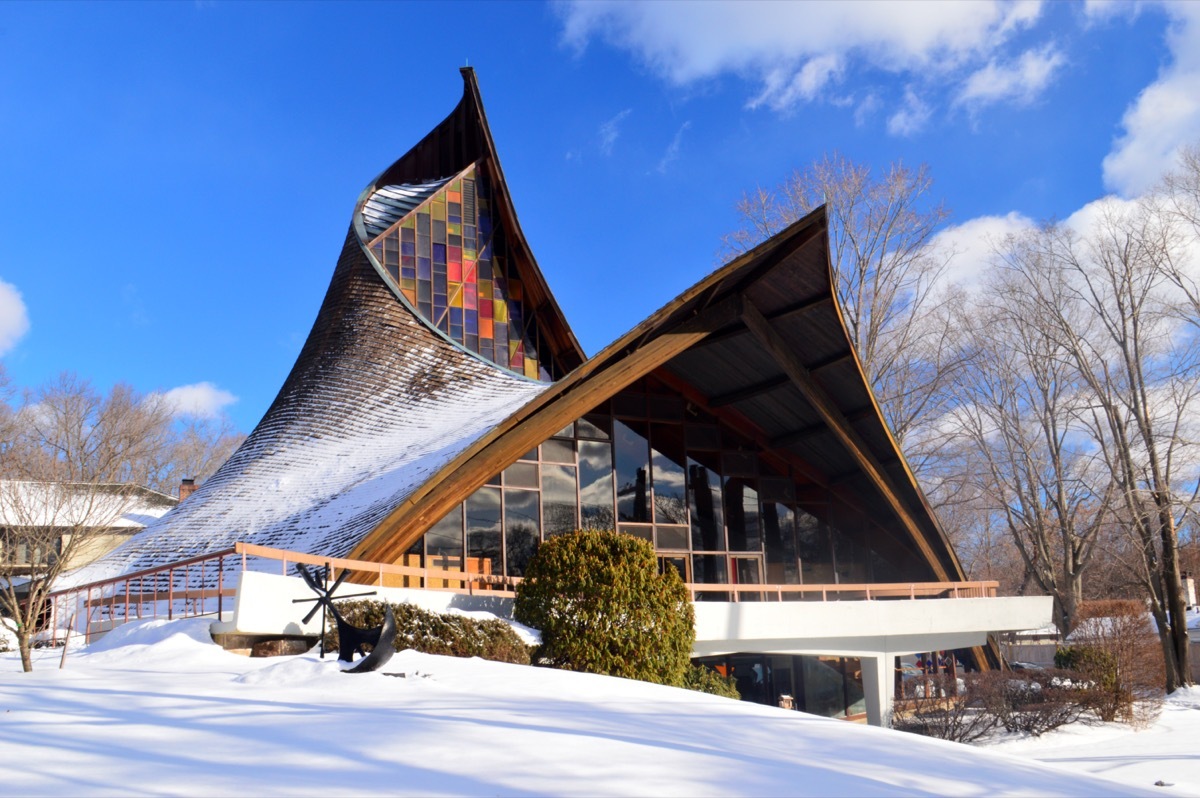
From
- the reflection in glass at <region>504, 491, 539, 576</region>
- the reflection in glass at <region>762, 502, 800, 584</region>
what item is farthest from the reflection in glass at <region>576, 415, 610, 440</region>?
the reflection in glass at <region>762, 502, 800, 584</region>

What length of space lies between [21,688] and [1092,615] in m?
19.9

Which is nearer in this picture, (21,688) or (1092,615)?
(21,688)

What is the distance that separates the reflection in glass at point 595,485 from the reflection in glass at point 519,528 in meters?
0.92

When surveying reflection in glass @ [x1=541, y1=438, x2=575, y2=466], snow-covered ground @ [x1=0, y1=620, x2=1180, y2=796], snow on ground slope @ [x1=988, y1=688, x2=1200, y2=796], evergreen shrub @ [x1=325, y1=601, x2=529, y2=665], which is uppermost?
reflection in glass @ [x1=541, y1=438, x2=575, y2=466]

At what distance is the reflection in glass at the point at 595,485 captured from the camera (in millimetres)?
17609

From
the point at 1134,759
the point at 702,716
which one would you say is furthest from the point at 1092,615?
the point at 702,716

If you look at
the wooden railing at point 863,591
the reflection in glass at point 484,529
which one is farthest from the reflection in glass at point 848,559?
the reflection in glass at point 484,529

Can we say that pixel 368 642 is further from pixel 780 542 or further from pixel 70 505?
pixel 70 505

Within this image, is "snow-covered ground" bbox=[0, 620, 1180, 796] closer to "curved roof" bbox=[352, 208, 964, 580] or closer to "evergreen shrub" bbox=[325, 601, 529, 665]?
"evergreen shrub" bbox=[325, 601, 529, 665]

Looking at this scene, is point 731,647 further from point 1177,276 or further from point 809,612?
point 1177,276

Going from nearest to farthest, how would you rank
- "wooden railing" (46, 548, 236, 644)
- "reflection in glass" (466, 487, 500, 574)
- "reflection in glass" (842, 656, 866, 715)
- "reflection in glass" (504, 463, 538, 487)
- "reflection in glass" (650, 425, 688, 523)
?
"wooden railing" (46, 548, 236, 644), "reflection in glass" (466, 487, 500, 574), "reflection in glass" (504, 463, 538, 487), "reflection in glass" (650, 425, 688, 523), "reflection in glass" (842, 656, 866, 715)

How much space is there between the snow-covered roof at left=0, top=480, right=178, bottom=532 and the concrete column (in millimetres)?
14773

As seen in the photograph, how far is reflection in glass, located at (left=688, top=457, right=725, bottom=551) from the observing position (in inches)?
733

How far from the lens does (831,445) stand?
61.9 ft
